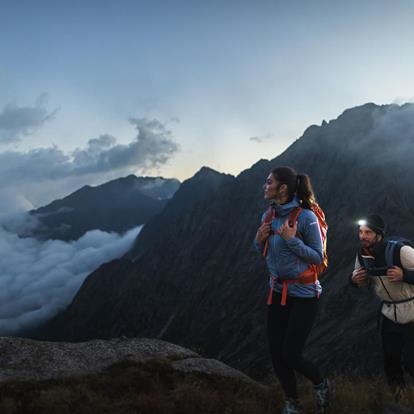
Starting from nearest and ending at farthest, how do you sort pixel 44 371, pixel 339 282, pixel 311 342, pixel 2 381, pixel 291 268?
pixel 291 268 < pixel 2 381 < pixel 44 371 < pixel 311 342 < pixel 339 282

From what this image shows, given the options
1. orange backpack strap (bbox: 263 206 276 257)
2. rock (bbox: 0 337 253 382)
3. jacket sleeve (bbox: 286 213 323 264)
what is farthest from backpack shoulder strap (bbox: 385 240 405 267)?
rock (bbox: 0 337 253 382)

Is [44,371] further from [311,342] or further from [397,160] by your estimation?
[397,160]

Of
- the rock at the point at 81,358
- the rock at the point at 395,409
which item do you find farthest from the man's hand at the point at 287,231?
the rock at the point at 81,358

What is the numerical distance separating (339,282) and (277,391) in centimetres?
12462

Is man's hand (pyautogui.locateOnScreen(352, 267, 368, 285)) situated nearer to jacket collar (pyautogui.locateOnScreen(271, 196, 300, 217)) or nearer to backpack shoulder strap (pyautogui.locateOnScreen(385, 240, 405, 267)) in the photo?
backpack shoulder strap (pyautogui.locateOnScreen(385, 240, 405, 267))

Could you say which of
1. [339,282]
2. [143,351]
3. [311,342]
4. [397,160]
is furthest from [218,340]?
[143,351]

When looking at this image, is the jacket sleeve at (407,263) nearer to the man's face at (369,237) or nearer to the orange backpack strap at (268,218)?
the man's face at (369,237)

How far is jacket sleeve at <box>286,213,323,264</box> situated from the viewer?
19.3 ft

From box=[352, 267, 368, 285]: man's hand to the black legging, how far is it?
1.20 m

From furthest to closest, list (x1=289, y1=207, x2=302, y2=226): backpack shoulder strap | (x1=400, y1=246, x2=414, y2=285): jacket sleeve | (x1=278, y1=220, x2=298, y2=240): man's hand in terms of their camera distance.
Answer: (x1=400, y1=246, x2=414, y2=285): jacket sleeve
(x1=289, y1=207, x2=302, y2=226): backpack shoulder strap
(x1=278, y1=220, x2=298, y2=240): man's hand

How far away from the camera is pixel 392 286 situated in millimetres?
6641

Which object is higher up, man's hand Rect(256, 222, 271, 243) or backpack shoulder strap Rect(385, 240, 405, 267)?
man's hand Rect(256, 222, 271, 243)

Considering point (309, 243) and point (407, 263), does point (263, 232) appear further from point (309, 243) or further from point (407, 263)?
point (407, 263)

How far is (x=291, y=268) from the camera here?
607 centimetres
